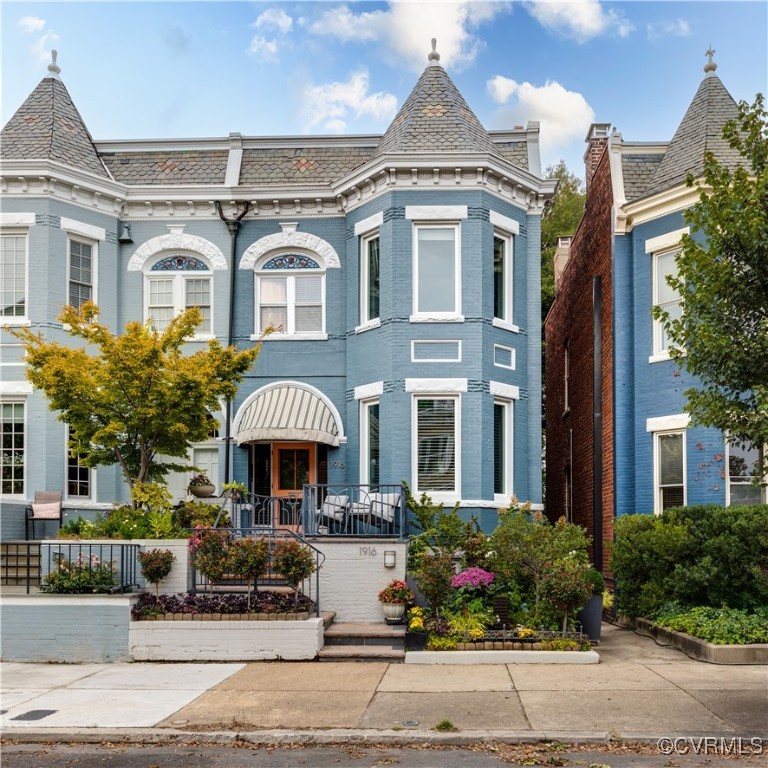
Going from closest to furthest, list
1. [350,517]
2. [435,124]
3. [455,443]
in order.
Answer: [350,517] → [455,443] → [435,124]

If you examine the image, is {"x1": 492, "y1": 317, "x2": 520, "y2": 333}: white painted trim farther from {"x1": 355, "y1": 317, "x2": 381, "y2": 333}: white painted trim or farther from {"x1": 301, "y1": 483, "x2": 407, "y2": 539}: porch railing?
{"x1": 301, "y1": 483, "x2": 407, "y2": 539}: porch railing

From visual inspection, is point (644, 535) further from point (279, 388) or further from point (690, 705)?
point (279, 388)

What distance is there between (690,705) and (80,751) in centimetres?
597

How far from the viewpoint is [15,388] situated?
58.7 feet

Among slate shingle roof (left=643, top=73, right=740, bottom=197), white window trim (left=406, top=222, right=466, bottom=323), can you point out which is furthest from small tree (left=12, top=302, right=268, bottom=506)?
slate shingle roof (left=643, top=73, right=740, bottom=197)

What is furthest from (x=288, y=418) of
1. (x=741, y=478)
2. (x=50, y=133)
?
(x=741, y=478)

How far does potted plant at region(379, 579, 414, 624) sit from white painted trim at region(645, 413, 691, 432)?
18.7 ft

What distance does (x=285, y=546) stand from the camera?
42.3ft

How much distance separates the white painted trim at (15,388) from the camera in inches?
703

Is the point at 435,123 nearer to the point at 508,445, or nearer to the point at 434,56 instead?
the point at 434,56

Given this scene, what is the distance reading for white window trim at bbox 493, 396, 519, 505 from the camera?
59.0 feet

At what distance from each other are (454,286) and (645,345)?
3.73 metres

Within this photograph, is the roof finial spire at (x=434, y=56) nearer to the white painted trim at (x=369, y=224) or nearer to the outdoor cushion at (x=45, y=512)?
the white painted trim at (x=369, y=224)

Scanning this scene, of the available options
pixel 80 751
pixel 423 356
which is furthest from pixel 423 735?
pixel 423 356
